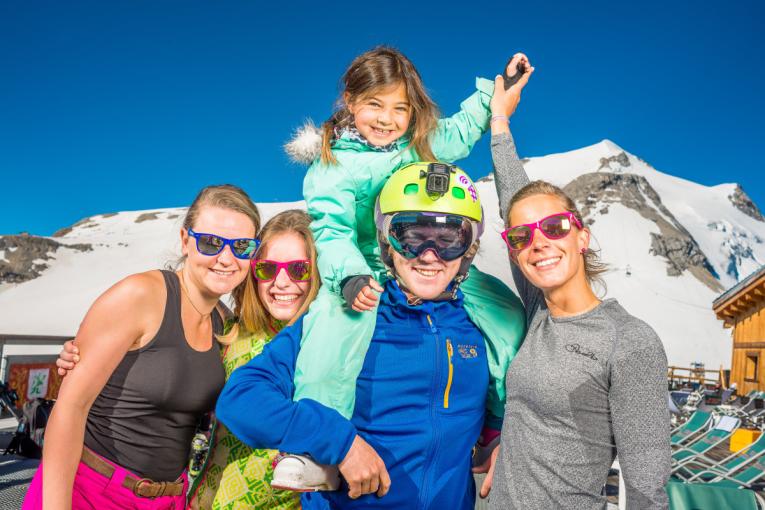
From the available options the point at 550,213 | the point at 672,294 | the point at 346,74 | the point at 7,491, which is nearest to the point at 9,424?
the point at 7,491

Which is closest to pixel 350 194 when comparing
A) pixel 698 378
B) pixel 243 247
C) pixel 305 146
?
pixel 305 146

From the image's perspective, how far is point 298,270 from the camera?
2947 millimetres

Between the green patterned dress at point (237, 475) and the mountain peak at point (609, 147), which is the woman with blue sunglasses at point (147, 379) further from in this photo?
the mountain peak at point (609, 147)

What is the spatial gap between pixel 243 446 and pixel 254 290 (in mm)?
811

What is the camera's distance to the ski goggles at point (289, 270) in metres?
2.94

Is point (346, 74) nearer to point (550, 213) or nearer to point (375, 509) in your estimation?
point (550, 213)

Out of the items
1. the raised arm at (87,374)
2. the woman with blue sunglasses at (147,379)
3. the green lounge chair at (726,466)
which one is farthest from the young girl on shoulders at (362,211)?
the green lounge chair at (726,466)

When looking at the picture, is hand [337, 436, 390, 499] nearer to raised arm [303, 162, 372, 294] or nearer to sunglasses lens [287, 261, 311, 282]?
raised arm [303, 162, 372, 294]

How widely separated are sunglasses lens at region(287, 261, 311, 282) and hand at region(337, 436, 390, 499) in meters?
1.17

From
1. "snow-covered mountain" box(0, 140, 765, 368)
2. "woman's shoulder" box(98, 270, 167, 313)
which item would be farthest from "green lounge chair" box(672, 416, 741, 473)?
"snow-covered mountain" box(0, 140, 765, 368)

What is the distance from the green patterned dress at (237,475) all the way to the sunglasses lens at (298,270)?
37 cm

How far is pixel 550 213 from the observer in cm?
238

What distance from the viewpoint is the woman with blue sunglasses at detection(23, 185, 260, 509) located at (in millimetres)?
2422

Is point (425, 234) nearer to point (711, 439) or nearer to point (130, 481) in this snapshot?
point (130, 481)
